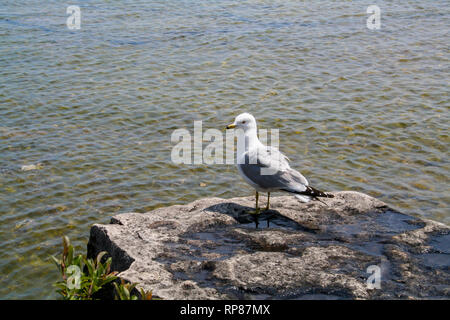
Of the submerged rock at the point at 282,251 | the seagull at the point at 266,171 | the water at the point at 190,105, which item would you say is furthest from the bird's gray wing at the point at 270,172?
the water at the point at 190,105

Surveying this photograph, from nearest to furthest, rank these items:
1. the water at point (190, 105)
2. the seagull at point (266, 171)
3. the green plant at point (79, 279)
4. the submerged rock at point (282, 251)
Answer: the green plant at point (79, 279), the submerged rock at point (282, 251), the seagull at point (266, 171), the water at point (190, 105)

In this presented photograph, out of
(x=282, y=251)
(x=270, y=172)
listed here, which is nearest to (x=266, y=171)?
(x=270, y=172)

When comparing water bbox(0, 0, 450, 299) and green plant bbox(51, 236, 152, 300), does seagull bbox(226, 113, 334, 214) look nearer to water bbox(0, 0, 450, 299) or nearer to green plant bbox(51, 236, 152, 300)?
water bbox(0, 0, 450, 299)

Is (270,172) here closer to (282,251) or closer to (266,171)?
(266,171)

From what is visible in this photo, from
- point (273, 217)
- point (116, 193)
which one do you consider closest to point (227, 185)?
point (116, 193)

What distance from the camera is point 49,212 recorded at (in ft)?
29.8

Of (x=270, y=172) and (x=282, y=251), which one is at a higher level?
(x=270, y=172)

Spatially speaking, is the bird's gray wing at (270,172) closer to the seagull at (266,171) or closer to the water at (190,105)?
the seagull at (266,171)

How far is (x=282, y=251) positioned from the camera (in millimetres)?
6375

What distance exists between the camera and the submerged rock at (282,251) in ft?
18.3

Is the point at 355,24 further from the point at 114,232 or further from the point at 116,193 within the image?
the point at 114,232

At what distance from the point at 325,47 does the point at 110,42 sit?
7.31 meters

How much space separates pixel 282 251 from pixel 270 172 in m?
1.45

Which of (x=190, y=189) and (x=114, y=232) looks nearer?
(x=114, y=232)
